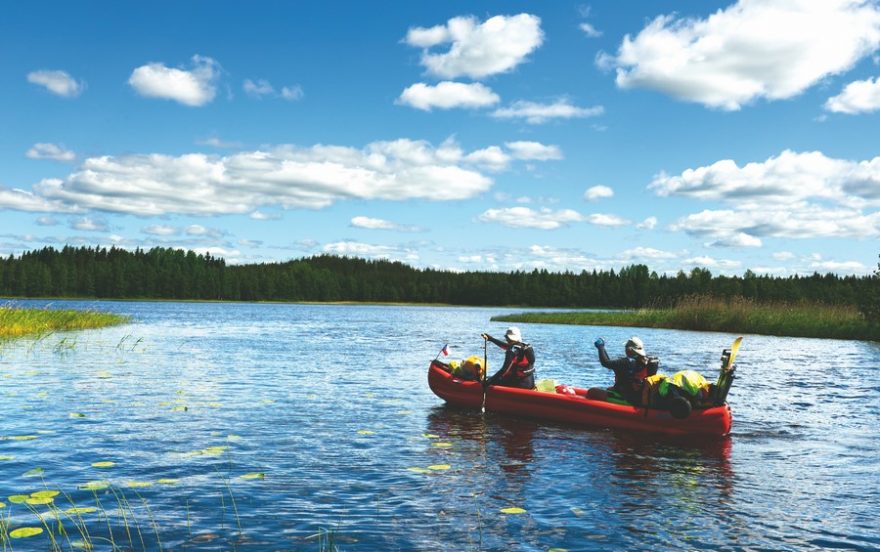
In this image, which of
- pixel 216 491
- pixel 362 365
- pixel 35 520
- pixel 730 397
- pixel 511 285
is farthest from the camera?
pixel 511 285

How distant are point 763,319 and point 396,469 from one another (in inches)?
1694

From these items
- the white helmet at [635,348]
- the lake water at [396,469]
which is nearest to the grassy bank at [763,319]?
the lake water at [396,469]

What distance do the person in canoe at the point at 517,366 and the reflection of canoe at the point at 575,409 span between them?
1.12 feet

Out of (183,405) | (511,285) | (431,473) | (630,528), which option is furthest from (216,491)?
(511,285)

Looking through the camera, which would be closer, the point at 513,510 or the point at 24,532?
the point at 24,532

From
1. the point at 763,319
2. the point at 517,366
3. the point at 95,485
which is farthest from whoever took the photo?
the point at 763,319

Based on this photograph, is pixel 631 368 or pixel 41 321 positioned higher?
pixel 631 368

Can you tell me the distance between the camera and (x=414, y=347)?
1505 inches

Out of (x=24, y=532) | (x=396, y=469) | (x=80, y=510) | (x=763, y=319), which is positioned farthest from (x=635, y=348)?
(x=763, y=319)

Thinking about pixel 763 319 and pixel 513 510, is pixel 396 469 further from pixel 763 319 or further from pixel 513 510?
pixel 763 319

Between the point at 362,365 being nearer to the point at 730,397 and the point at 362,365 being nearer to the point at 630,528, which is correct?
the point at 730,397

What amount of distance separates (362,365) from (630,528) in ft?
65.9

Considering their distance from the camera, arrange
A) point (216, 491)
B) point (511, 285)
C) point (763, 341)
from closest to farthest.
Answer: point (216, 491)
point (763, 341)
point (511, 285)

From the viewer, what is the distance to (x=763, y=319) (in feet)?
159
